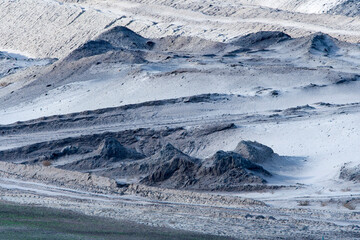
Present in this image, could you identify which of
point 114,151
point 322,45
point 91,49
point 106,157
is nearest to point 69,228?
point 106,157

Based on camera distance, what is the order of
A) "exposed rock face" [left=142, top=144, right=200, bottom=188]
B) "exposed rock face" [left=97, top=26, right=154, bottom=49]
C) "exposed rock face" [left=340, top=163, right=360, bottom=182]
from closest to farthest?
"exposed rock face" [left=340, top=163, right=360, bottom=182]
"exposed rock face" [left=142, top=144, right=200, bottom=188]
"exposed rock face" [left=97, top=26, right=154, bottom=49]

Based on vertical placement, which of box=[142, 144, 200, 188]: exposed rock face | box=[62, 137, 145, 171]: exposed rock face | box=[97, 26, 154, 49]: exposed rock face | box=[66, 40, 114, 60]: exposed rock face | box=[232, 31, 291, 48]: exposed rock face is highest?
box=[232, 31, 291, 48]: exposed rock face

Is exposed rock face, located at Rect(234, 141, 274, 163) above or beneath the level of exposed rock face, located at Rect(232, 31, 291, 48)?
beneath

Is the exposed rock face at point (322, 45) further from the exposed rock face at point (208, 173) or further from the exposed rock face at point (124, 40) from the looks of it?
the exposed rock face at point (208, 173)

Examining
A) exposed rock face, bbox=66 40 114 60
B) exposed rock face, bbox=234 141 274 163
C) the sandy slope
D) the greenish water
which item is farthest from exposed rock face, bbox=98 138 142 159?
the sandy slope

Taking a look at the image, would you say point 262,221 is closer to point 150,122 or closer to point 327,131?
point 327,131

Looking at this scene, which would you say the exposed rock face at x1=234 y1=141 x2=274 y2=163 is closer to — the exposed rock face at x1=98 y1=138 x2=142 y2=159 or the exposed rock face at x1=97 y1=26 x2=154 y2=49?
the exposed rock face at x1=98 y1=138 x2=142 y2=159

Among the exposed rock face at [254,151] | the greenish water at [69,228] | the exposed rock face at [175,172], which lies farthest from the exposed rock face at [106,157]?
the greenish water at [69,228]
